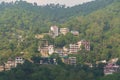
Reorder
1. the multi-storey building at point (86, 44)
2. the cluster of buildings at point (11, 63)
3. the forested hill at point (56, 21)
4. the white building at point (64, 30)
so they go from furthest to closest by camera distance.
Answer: the white building at point (64, 30), the multi-storey building at point (86, 44), the forested hill at point (56, 21), the cluster of buildings at point (11, 63)

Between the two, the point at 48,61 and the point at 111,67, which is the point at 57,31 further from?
the point at 111,67

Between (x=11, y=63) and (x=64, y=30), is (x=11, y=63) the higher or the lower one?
the lower one

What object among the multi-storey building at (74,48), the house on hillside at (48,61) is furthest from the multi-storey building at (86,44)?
the house on hillside at (48,61)

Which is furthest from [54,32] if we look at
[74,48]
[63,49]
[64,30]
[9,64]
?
[9,64]

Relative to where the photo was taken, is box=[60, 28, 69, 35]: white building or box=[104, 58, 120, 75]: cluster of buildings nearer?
box=[104, 58, 120, 75]: cluster of buildings

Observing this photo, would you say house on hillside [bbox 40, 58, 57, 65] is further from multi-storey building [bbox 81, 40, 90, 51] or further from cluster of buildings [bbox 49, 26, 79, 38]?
cluster of buildings [bbox 49, 26, 79, 38]

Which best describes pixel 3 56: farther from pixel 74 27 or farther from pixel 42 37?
pixel 74 27

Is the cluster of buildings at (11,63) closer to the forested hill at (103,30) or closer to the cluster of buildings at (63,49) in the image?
the cluster of buildings at (63,49)

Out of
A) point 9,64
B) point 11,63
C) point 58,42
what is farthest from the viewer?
point 58,42

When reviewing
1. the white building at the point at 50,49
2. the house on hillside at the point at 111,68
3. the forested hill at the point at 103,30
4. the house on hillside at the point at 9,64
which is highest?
the forested hill at the point at 103,30

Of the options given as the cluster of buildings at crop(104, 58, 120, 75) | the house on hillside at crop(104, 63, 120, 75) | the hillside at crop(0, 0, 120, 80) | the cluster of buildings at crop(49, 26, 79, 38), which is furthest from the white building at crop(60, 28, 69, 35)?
the house on hillside at crop(104, 63, 120, 75)

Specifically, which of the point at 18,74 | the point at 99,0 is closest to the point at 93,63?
the point at 18,74
